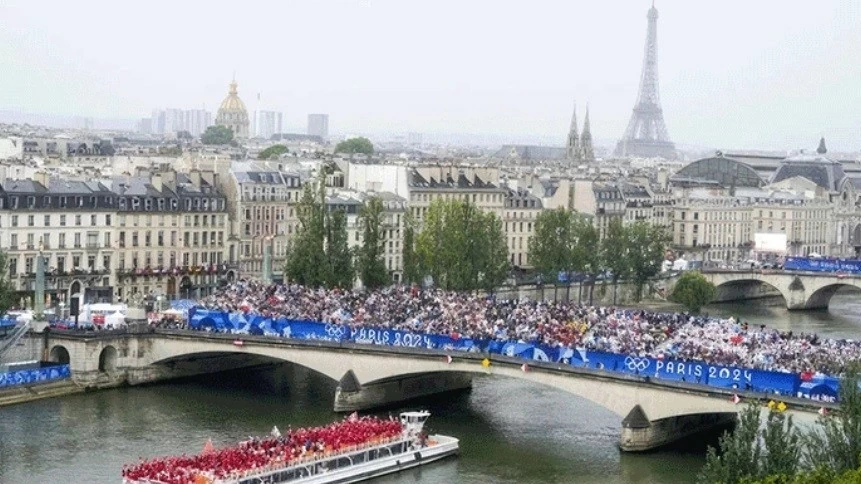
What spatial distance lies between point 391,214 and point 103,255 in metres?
23.5

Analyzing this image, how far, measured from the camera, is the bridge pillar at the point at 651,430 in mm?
60625

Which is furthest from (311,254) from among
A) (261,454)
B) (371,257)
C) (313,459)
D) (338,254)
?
(261,454)

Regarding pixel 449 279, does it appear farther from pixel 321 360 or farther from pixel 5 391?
pixel 5 391

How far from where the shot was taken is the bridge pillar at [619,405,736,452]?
2387 inches

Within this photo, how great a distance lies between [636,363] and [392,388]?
12.6 meters

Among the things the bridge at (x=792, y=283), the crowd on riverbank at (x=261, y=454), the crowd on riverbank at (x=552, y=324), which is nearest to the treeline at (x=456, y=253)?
the crowd on riverbank at (x=552, y=324)

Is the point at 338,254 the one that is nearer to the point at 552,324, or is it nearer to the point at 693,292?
the point at 552,324

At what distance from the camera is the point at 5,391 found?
6756 centimetres

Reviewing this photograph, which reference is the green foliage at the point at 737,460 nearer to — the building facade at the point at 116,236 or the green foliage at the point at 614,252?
the building facade at the point at 116,236

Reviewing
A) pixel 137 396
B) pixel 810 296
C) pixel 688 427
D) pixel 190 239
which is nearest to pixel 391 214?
pixel 190 239

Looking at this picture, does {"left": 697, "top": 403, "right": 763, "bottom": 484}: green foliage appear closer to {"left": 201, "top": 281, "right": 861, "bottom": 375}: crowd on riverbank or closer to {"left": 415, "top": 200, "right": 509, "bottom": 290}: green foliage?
{"left": 201, "top": 281, "right": 861, "bottom": 375}: crowd on riverbank

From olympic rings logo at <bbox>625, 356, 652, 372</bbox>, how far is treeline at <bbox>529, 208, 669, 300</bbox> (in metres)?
44.1

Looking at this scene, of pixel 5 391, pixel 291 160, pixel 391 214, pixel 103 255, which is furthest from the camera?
pixel 291 160

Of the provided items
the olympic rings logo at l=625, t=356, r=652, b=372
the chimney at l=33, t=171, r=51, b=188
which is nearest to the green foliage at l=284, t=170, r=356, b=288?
the chimney at l=33, t=171, r=51, b=188
